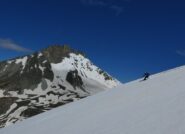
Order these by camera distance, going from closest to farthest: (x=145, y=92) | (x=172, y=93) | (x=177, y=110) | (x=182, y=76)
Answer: (x=177, y=110) < (x=172, y=93) < (x=145, y=92) < (x=182, y=76)

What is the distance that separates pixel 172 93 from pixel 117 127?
150 inches

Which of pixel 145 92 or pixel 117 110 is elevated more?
pixel 145 92

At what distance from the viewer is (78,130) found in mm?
12492

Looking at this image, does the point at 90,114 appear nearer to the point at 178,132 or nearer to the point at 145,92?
the point at 145,92

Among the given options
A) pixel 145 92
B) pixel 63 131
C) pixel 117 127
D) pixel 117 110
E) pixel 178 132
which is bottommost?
pixel 178 132

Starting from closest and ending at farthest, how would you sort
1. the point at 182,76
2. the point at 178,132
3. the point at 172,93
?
the point at 178,132
the point at 172,93
the point at 182,76

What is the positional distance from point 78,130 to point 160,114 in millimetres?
3008

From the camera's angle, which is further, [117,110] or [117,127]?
[117,110]

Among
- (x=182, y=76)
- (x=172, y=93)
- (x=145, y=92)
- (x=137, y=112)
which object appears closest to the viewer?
(x=137, y=112)

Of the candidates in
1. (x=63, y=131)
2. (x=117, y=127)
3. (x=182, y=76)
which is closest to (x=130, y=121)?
(x=117, y=127)

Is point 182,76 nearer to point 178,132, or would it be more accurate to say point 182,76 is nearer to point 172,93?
point 172,93

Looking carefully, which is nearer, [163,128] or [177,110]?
[163,128]

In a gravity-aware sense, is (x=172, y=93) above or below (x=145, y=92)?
below

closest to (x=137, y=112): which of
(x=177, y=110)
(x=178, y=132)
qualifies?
(x=177, y=110)
